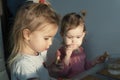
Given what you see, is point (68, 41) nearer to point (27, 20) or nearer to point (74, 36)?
point (74, 36)

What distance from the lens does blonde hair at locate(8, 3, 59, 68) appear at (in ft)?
4.02

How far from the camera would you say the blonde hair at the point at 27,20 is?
1.22 meters

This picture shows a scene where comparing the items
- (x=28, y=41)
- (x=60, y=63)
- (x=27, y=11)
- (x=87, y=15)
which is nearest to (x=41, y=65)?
(x=28, y=41)

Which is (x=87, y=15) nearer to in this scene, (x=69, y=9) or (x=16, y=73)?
(x=69, y=9)

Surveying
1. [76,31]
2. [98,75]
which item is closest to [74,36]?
[76,31]

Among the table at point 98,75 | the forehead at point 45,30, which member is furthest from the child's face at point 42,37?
the table at point 98,75

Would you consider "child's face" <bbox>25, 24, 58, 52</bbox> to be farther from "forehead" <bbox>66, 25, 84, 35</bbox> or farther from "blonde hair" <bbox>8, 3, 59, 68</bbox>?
"forehead" <bbox>66, 25, 84, 35</bbox>

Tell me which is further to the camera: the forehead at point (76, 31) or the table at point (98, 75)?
the forehead at point (76, 31)

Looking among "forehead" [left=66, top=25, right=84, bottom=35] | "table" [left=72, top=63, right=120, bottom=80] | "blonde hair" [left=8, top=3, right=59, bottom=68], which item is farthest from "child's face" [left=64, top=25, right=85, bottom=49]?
"blonde hair" [left=8, top=3, right=59, bottom=68]

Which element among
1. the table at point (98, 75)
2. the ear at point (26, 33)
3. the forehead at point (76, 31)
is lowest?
the table at point (98, 75)

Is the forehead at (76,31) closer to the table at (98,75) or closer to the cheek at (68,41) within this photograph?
the cheek at (68,41)

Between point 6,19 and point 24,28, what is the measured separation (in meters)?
0.12

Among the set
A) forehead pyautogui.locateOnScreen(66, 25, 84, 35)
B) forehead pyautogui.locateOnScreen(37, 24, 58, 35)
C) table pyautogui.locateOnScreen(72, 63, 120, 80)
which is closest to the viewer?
forehead pyautogui.locateOnScreen(37, 24, 58, 35)

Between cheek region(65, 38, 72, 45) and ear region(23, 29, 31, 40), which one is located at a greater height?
ear region(23, 29, 31, 40)
